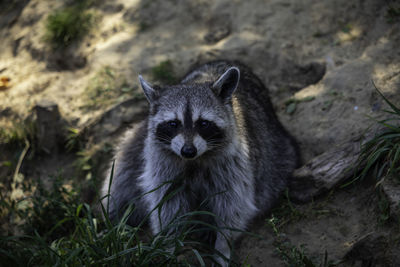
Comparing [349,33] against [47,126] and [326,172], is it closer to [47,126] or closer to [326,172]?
[326,172]

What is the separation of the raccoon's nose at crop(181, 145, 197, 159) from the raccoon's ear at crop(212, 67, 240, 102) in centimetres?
55

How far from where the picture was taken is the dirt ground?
2.78 metres

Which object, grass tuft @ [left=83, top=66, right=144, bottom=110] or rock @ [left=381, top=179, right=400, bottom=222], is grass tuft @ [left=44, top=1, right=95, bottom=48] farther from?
rock @ [left=381, top=179, right=400, bottom=222]

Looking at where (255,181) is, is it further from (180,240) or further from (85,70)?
(85,70)

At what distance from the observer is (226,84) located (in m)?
2.69

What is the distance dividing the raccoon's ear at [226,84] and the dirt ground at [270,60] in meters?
1.12

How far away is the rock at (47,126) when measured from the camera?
4102 mm

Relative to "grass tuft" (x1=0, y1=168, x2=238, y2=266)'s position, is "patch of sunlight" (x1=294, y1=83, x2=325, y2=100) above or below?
below

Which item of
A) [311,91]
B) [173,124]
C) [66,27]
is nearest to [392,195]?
[173,124]

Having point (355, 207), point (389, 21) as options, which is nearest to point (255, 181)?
point (355, 207)

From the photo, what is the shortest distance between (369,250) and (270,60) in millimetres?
2610

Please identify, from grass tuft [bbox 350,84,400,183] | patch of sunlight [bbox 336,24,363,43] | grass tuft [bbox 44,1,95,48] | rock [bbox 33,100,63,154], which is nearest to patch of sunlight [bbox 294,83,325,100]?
patch of sunlight [bbox 336,24,363,43]

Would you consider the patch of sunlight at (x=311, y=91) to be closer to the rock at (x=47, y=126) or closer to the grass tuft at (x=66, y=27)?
the rock at (x=47, y=126)

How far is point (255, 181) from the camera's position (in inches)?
119
